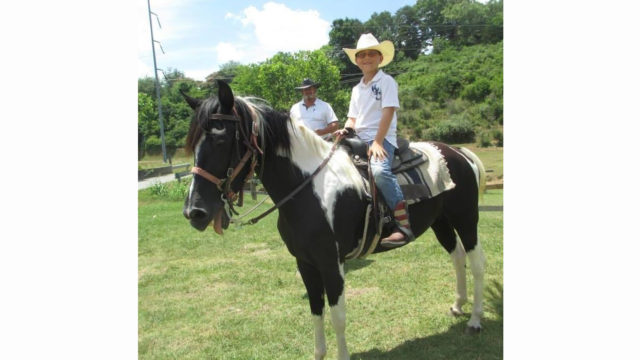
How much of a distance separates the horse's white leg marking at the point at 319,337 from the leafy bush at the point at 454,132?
17988 mm

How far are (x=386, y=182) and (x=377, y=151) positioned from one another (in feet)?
0.84

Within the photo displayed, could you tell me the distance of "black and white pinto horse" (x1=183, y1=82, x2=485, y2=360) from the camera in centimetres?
224

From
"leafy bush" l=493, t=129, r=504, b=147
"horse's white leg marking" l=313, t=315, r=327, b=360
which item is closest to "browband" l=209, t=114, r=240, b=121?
"horse's white leg marking" l=313, t=315, r=327, b=360

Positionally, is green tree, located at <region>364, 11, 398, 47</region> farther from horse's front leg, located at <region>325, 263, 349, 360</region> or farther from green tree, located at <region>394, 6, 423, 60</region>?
horse's front leg, located at <region>325, 263, 349, 360</region>

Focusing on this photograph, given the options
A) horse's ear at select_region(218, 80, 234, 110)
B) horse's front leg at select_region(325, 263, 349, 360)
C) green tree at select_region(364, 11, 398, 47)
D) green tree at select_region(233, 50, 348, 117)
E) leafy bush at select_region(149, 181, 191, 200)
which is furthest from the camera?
green tree at select_region(364, 11, 398, 47)

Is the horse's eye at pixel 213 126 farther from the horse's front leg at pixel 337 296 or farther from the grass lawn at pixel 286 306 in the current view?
the grass lawn at pixel 286 306

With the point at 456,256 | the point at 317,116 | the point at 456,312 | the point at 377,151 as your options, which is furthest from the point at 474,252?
the point at 317,116

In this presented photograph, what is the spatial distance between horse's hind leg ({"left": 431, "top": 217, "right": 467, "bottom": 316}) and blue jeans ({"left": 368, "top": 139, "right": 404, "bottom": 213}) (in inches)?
51.7

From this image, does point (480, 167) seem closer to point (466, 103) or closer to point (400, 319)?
point (400, 319)

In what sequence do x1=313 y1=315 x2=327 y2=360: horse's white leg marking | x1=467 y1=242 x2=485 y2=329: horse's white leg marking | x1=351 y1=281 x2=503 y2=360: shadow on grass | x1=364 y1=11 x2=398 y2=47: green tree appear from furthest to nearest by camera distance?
x1=364 y1=11 x2=398 y2=47: green tree < x1=467 y1=242 x2=485 y2=329: horse's white leg marking < x1=351 y1=281 x2=503 y2=360: shadow on grass < x1=313 y1=315 x2=327 y2=360: horse's white leg marking

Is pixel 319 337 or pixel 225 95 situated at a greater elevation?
pixel 225 95

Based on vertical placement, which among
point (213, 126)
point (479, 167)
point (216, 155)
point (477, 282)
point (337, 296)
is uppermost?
point (213, 126)

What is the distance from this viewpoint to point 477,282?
12.1 ft

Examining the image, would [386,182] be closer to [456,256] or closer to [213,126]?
[213,126]
